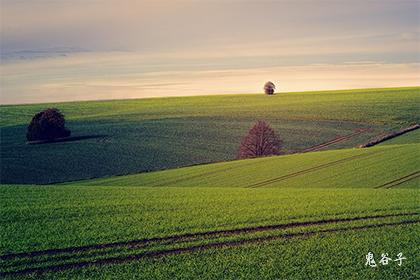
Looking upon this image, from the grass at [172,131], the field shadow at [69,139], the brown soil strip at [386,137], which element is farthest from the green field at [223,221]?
the field shadow at [69,139]

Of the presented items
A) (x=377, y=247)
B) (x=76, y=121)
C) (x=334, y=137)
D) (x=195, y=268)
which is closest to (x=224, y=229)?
(x=195, y=268)

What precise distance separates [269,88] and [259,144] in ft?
242

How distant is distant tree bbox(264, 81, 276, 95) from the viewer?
119062mm

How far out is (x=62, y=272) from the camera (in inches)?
515

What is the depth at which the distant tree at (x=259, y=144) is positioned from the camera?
155ft

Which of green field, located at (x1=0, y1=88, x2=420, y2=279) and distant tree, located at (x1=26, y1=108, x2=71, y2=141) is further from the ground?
distant tree, located at (x1=26, y1=108, x2=71, y2=141)

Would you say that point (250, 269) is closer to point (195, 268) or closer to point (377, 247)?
point (195, 268)

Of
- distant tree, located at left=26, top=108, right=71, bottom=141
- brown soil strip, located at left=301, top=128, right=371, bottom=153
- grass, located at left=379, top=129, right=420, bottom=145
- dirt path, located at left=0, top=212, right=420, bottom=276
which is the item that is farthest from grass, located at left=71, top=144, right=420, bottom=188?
distant tree, located at left=26, top=108, right=71, bottom=141

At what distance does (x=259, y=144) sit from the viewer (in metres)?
47.4

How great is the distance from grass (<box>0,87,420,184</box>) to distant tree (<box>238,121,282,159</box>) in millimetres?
1790

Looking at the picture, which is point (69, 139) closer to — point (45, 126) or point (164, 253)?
point (45, 126)

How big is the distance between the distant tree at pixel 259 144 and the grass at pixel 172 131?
1790 mm

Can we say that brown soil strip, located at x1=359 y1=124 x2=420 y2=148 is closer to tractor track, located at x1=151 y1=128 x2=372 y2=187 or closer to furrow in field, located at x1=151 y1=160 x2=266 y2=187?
tractor track, located at x1=151 y1=128 x2=372 y2=187

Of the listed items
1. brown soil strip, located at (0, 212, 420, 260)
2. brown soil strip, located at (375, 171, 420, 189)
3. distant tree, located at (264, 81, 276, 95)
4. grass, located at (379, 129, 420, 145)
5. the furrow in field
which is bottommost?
the furrow in field
